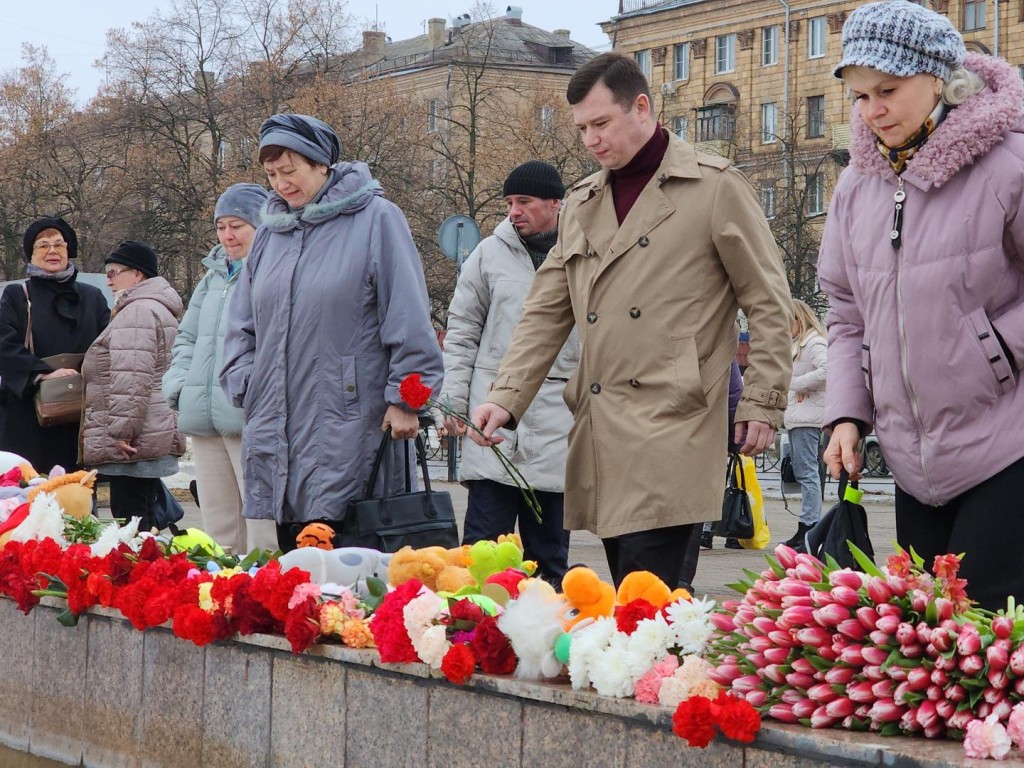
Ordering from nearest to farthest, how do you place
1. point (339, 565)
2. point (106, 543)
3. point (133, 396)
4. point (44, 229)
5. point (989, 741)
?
1. point (989, 741)
2. point (339, 565)
3. point (106, 543)
4. point (133, 396)
5. point (44, 229)

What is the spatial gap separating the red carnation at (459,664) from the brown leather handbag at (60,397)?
5.53 m

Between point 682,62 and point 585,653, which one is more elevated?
point 682,62

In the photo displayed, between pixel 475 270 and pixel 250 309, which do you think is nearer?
pixel 250 309

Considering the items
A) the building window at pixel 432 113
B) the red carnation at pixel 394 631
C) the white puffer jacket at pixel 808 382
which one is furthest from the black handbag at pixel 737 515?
the building window at pixel 432 113

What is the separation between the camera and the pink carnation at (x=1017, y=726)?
3.03 metres

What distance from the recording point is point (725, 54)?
224 ft

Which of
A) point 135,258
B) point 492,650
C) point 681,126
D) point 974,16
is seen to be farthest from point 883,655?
point 974,16

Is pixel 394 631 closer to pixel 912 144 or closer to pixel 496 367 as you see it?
pixel 912 144

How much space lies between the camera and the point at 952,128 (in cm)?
385

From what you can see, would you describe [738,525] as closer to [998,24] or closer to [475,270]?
[475,270]

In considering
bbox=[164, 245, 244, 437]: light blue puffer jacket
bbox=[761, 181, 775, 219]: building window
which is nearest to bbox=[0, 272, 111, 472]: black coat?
bbox=[164, 245, 244, 437]: light blue puffer jacket

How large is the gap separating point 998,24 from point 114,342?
53.6 m

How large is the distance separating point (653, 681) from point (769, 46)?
214ft

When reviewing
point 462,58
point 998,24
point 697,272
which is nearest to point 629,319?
point 697,272
